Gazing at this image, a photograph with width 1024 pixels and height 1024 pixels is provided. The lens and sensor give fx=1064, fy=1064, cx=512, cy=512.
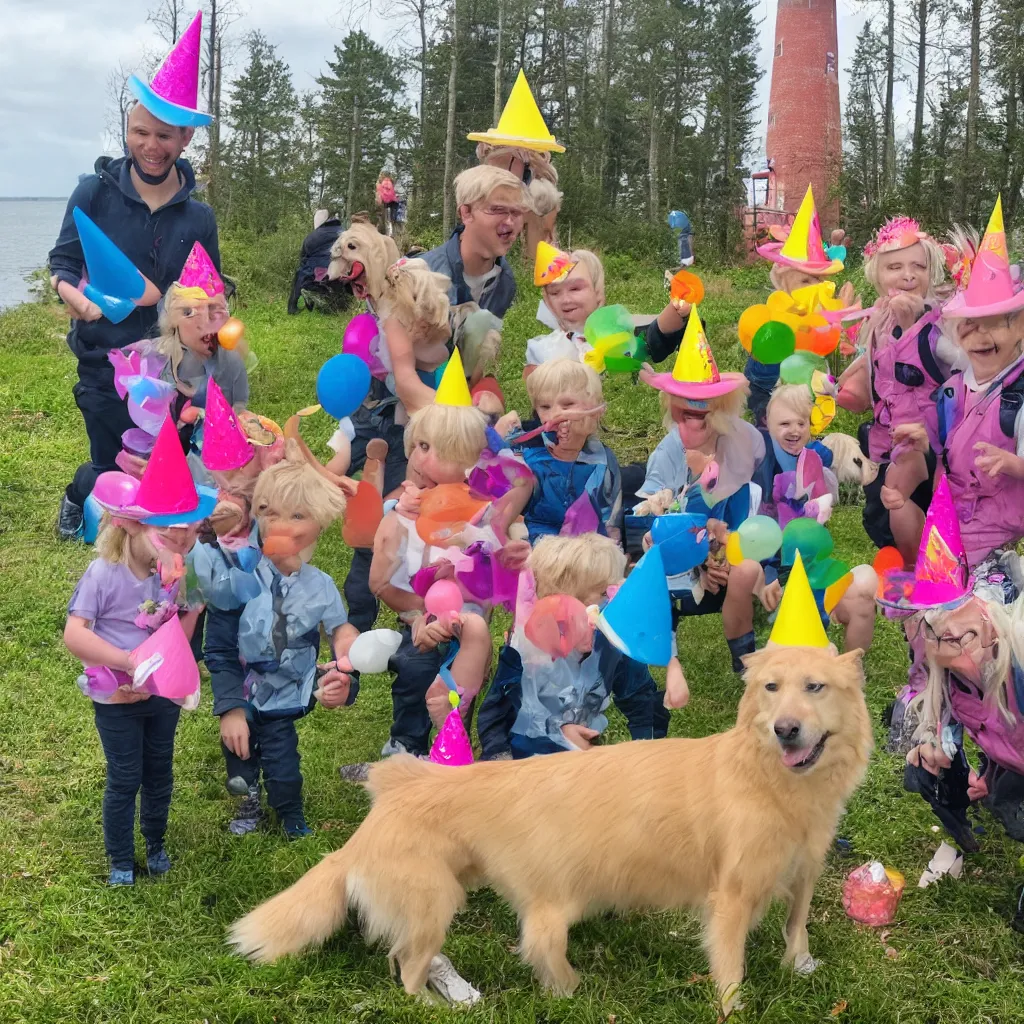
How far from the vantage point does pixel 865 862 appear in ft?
12.8

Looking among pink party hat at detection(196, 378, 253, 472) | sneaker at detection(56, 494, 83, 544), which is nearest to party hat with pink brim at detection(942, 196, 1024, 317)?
pink party hat at detection(196, 378, 253, 472)

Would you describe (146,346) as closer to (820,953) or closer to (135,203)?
(135,203)

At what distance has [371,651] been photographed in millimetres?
3672

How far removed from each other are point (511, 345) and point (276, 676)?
931cm

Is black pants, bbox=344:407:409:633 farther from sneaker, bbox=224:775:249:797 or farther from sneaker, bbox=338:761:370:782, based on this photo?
sneaker, bbox=224:775:249:797

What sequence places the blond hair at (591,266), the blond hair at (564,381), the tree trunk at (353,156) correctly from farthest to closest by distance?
the tree trunk at (353,156) < the blond hair at (591,266) < the blond hair at (564,381)

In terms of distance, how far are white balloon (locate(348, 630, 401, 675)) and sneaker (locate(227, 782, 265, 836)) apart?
2.58 feet

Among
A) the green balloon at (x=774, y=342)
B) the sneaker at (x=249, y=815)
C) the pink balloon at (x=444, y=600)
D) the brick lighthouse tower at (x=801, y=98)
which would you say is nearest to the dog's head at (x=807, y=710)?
the pink balloon at (x=444, y=600)

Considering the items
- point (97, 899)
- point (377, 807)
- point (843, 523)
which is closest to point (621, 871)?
point (377, 807)

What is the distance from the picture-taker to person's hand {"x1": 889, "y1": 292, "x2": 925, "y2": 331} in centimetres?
489

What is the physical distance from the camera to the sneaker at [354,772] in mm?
4488

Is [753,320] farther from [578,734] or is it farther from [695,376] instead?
[578,734]

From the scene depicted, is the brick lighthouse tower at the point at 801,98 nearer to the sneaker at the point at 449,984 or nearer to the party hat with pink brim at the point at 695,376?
the party hat with pink brim at the point at 695,376

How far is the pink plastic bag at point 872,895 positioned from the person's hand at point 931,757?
1.34 feet
